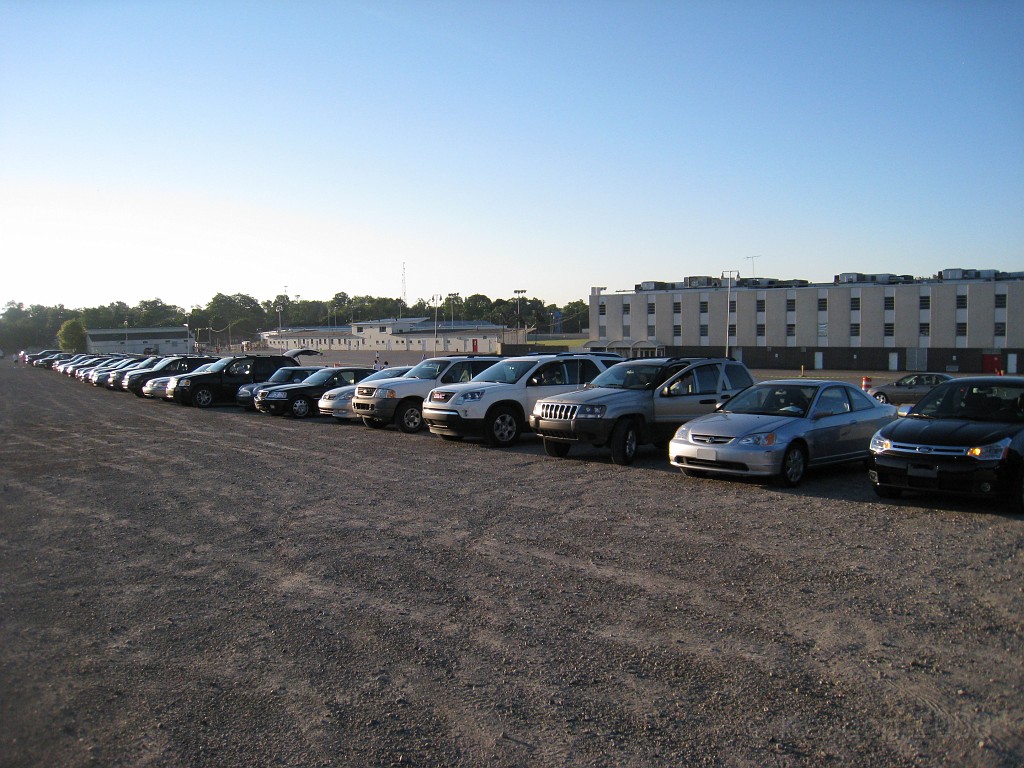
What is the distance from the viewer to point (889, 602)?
247 inches

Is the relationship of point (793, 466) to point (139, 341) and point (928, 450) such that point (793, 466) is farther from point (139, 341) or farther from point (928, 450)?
point (139, 341)

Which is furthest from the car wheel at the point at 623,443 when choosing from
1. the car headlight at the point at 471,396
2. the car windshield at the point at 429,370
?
the car windshield at the point at 429,370

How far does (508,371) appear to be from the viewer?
16703mm

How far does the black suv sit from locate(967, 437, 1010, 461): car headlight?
863 inches

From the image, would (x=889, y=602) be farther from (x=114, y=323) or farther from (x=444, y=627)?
(x=114, y=323)

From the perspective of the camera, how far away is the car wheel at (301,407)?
910 inches

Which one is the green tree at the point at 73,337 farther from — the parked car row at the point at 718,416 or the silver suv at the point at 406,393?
the silver suv at the point at 406,393

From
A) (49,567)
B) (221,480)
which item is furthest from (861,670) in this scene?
(221,480)

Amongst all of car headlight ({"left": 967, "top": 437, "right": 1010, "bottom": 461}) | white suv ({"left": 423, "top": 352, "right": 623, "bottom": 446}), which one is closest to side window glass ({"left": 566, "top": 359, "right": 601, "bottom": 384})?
white suv ({"left": 423, "top": 352, "right": 623, "bottom": 446})

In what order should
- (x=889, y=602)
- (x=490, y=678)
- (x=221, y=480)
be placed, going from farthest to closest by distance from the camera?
(x=221, y=480) → (x=889, y=602) → (x=490, y=678)

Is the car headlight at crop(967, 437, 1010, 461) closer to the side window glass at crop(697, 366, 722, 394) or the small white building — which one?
the side window glass at crop(697, 366, 722, 394)

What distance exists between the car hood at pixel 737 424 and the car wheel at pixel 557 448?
9.59 feet

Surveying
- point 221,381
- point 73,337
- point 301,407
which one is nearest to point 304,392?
point 301,407

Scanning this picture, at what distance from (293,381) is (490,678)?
20696 mm
